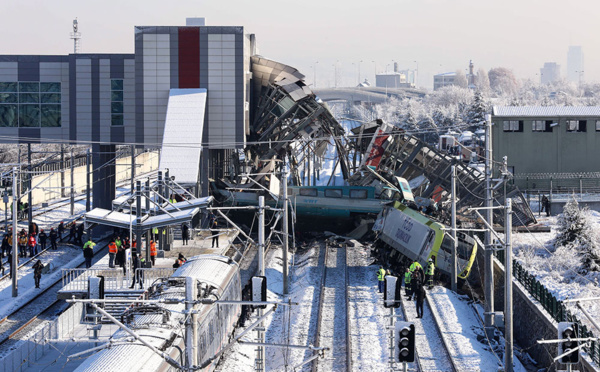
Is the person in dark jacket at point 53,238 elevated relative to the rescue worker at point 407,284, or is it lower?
elevated

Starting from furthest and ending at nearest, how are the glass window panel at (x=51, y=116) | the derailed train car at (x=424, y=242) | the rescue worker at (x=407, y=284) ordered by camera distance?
the glass window panel at (x=51, y=116) → the derailed train car at (x=424, y=242) → the rescue worker at (x=407, y=284)

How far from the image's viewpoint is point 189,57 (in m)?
54.6

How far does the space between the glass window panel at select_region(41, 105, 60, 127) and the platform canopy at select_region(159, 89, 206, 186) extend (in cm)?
873

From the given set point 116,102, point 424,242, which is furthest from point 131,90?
point 424,242

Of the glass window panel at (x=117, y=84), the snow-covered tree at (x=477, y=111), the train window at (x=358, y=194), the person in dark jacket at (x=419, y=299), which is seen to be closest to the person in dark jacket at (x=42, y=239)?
the glass window panel at (x=117, y=84)

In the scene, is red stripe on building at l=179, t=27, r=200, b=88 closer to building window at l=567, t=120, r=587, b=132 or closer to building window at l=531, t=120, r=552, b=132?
building window at l=531, t=120, r=552, b=132

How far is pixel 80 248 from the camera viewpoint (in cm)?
4853

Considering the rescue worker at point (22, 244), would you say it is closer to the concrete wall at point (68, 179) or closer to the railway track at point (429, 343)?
the concrete wall at point (68, 179)

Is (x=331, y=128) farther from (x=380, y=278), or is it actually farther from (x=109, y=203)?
(x=380, y=278)

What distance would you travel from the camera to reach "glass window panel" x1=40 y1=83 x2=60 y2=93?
56656 mm

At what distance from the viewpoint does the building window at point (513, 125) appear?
64.0 meters

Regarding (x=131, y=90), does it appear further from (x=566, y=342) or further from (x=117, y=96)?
(x=566, y=342)

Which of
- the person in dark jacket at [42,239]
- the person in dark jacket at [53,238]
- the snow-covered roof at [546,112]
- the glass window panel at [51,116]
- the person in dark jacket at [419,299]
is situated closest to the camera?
the person in dark jacket at [419,299]

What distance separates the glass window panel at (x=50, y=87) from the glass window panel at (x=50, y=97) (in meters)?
0.27
